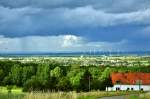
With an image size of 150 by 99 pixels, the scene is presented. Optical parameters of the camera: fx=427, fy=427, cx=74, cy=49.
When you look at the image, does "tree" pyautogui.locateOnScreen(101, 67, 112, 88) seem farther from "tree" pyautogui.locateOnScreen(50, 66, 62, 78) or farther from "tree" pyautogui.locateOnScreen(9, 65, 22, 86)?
"tree" pyautogui.locateOnScreen(9, 65, 22, 86)

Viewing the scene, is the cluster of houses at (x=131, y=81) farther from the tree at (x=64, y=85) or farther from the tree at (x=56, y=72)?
the tree at (x=64, y=85)

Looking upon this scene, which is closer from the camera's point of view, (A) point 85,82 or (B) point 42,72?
(A) point 85,82

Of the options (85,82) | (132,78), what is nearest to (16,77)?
(85,82)

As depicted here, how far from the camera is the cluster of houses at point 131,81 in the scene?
3898 inches

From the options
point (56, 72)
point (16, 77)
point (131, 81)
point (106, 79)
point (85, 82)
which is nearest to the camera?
point (85, 82)

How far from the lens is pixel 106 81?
90.1 meters

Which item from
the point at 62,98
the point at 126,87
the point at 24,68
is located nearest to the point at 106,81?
the point at 126,87

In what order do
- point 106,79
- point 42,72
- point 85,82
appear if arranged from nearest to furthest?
1. point 85,82
2. point 106,79
3. point 42,72

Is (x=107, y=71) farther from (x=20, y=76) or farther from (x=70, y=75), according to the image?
(x=20, y=76)

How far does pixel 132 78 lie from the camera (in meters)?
101

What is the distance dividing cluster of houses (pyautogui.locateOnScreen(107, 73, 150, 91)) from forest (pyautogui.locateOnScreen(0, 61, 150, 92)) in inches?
116

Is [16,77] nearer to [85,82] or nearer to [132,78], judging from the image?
[85,82]

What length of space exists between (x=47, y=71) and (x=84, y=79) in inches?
697

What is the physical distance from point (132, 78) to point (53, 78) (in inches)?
891
